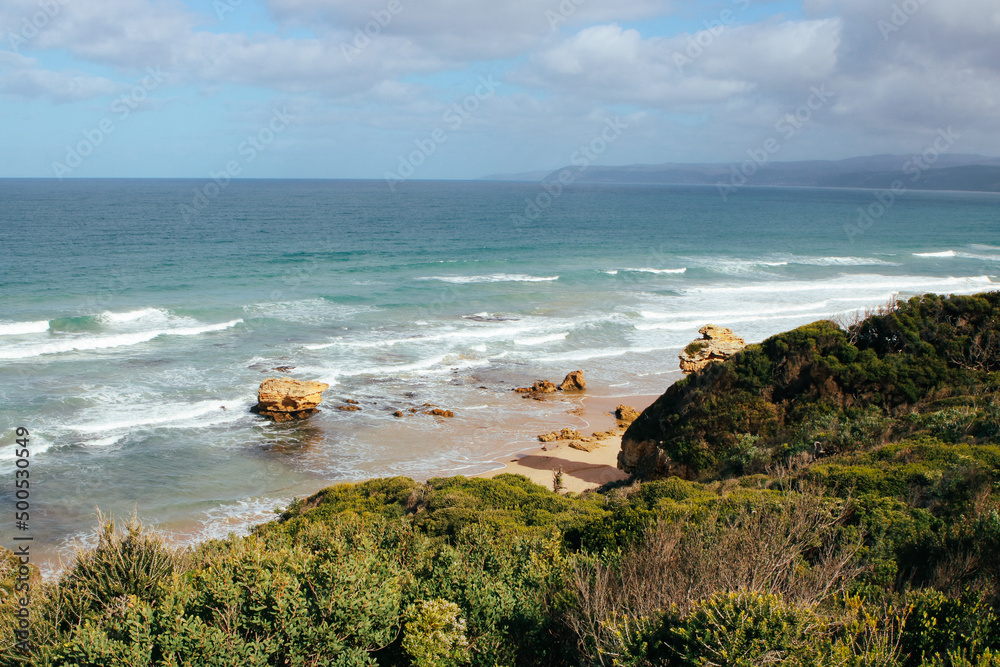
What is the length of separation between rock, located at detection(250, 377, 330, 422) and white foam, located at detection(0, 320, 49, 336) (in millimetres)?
16775

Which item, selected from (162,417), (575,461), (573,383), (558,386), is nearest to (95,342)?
(162,417)

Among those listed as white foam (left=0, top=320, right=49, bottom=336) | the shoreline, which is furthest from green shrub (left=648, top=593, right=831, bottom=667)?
white foam (left=0, top=320, right=49, bottom=336)

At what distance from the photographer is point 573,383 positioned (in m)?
29.1

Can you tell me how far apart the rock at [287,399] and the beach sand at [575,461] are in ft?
26.2

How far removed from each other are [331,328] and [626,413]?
18758 millimetres

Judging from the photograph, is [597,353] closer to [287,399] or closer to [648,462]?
[287,399]

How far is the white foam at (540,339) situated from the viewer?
36.1 m

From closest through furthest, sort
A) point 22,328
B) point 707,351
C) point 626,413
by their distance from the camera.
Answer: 1. point 707,351
2. point 626,413
3. point 22,328

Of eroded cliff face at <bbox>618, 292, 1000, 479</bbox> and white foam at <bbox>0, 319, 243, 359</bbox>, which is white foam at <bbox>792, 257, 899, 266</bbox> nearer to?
eroded cliff face at <bbox>618, 292, 1000, 479</bbox>

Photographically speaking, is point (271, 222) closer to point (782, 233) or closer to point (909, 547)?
point (782, 233)

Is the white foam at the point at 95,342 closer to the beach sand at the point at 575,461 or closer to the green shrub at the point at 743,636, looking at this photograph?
the beach sand at the point at 575,461

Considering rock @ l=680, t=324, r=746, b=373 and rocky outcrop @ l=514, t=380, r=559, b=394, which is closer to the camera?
rock @ l=680, t=324, r=746, b=373

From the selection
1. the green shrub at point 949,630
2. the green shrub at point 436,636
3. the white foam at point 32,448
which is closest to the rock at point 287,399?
the white foam at point 32,448

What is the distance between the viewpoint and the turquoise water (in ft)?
70.5
